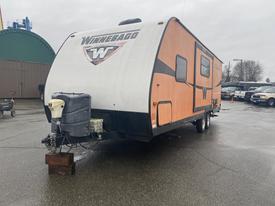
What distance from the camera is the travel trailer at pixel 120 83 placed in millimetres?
4898

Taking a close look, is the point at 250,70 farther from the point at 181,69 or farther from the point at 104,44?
the point at 104,44

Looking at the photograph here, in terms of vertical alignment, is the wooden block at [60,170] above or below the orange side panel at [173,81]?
below

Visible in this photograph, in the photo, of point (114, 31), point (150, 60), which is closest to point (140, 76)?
point (150, 60)

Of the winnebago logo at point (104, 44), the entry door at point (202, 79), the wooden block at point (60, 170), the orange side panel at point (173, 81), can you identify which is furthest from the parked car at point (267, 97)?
the wooden block at point (60, 170)

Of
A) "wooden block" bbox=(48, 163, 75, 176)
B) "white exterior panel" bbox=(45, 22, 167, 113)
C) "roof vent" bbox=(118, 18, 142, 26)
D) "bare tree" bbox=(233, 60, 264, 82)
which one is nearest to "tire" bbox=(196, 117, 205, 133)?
"roof vent" bbox=(118, 18, 142, 26)

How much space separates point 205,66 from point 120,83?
175 inches

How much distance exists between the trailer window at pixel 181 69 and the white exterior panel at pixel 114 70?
3.53ft

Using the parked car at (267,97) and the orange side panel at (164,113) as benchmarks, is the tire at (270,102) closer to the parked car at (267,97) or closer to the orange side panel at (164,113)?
the parked car at (267,97)

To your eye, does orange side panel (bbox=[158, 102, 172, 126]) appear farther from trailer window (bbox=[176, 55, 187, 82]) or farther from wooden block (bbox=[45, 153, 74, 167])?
wooden block (bbox=[45, 153, 74, 167])

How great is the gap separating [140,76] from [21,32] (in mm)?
20869

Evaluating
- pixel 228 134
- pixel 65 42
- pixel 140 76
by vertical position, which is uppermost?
pixel 65 42

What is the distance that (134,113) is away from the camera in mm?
5039

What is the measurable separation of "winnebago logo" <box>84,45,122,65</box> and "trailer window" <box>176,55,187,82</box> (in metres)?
1.47

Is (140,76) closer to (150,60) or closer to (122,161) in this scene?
(150,60)
